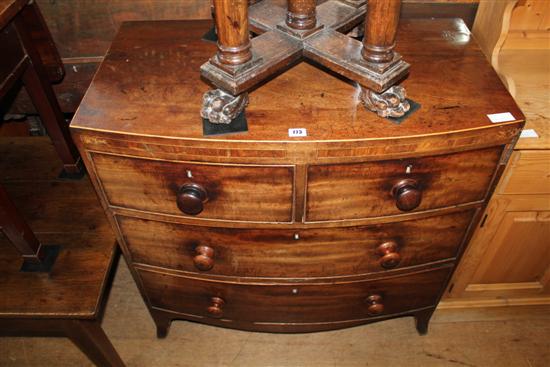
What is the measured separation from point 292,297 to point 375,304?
272 millimetres

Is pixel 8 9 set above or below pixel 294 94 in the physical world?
above

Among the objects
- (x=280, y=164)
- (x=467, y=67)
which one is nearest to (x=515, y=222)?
(x=467, y=67)

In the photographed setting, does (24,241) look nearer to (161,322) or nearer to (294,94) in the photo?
(161,322)

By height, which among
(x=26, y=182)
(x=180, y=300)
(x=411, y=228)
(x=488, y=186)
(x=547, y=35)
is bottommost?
(x=180, y=300)

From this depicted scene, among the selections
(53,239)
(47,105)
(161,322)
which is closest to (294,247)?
(161,322)

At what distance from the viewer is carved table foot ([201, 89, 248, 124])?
3.41 ft

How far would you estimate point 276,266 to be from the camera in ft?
4.43

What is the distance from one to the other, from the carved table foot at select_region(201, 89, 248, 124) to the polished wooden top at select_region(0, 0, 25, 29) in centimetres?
57

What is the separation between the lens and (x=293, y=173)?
1.07 metres

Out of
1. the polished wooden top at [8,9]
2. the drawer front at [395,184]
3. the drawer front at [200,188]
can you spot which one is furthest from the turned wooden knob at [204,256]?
the polished wooden top at [8,9]

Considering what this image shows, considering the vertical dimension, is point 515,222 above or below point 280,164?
below

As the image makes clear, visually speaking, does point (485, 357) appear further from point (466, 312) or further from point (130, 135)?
point (130, 135)

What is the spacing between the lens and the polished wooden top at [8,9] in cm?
116

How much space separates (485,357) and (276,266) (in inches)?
40.0
